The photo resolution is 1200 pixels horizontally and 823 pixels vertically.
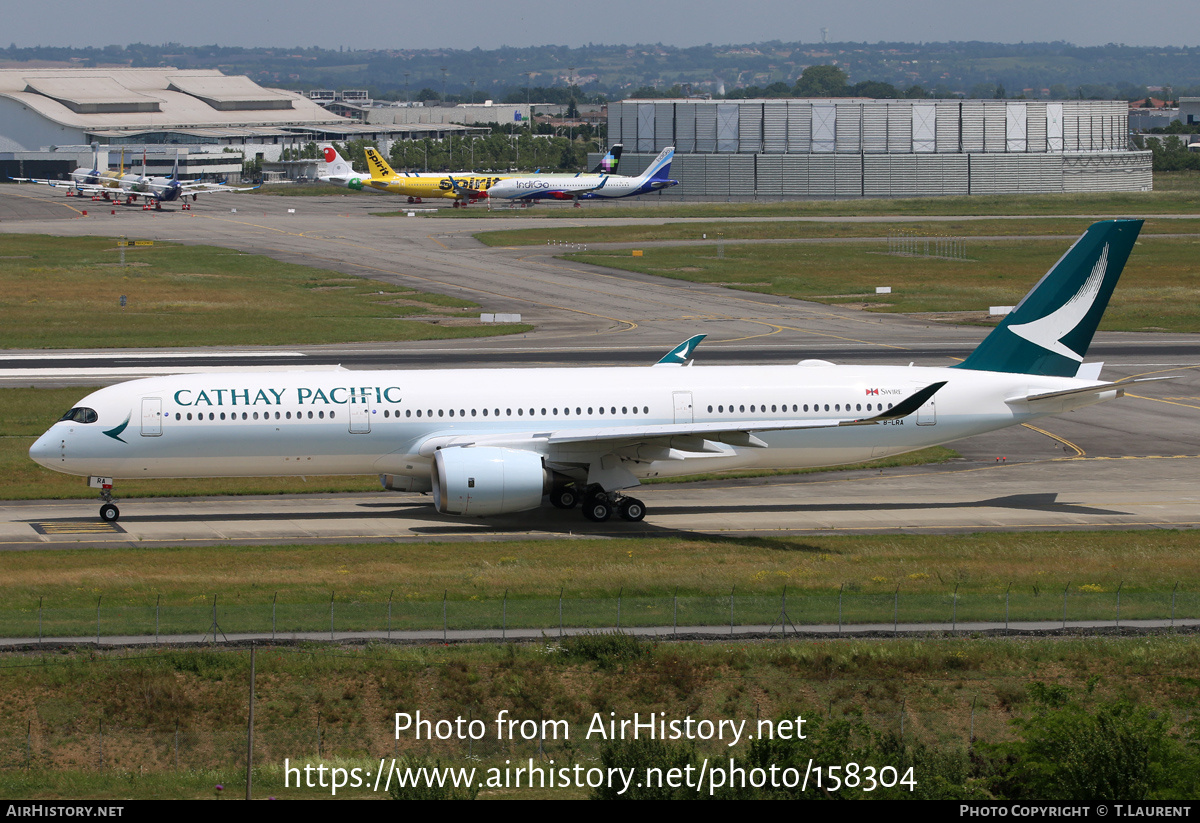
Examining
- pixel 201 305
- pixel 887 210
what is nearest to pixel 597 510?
pixel 201 305

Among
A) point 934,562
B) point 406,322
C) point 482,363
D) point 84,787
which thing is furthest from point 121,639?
point 406,322

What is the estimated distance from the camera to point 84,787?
2541cm

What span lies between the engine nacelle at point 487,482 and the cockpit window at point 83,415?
12132 mm

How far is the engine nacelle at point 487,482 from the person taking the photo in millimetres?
43531

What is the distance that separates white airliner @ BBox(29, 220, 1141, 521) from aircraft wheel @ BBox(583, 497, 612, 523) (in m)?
0.07

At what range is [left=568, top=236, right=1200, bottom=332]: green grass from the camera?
99.8 metres

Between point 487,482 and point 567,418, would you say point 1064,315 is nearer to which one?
point 567,418

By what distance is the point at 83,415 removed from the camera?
45.2 m

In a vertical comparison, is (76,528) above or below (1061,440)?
below

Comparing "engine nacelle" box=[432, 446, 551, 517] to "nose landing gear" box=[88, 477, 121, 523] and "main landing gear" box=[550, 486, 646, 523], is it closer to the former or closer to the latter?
"main landing gear" box=[550, 486, 646, 523]

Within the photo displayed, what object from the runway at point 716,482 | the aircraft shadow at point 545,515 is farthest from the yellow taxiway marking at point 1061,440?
the aircraft shadow at point 545,515

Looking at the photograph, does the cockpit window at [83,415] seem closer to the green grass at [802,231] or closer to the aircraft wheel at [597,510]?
the aircraft wheel at [597,510]

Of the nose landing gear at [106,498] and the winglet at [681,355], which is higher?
the winglet at [681,355]

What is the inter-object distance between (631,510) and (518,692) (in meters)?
16.3
